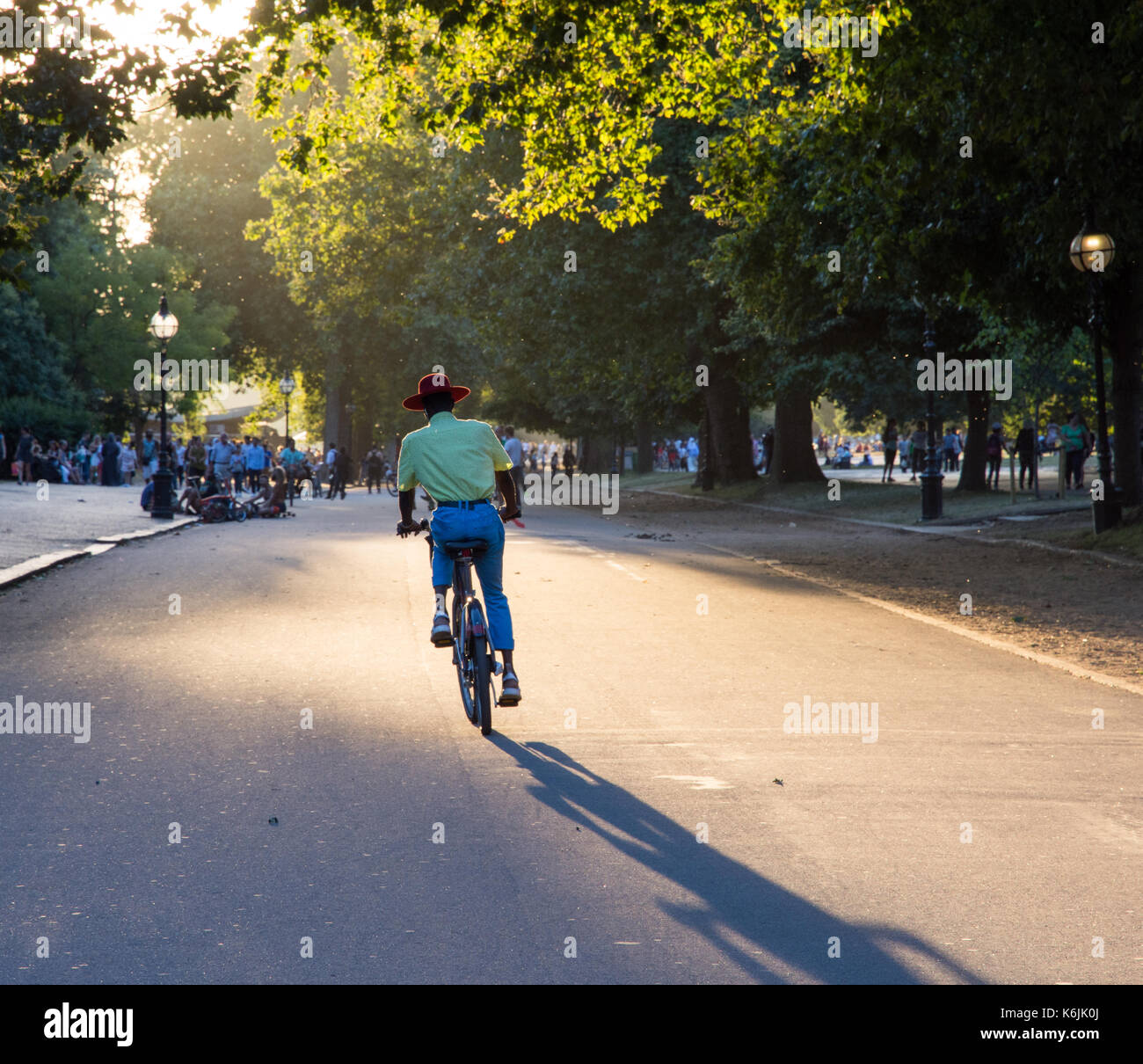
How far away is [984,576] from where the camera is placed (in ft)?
58.4

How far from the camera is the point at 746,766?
23.9 feet

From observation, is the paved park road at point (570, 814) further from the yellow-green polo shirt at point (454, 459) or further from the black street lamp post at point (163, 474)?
the black street lamp post at point (163, 474)

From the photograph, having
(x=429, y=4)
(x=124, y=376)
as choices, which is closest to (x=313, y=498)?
(x=124, y=376)

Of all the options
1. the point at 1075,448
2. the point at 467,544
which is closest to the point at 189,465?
the point at 1075,448

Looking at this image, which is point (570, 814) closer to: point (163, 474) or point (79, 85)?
point (79, 85)

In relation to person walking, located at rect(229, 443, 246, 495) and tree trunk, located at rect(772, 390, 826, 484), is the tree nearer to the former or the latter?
tree trunk, located at rect(772, 390, 826, 484)

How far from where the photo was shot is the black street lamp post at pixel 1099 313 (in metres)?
17.7

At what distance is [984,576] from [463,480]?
11.0 metres

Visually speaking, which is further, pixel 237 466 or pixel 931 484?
pixel 237 466

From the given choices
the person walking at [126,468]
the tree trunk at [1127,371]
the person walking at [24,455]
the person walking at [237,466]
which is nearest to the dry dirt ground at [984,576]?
the tree trunk at [1127,371]

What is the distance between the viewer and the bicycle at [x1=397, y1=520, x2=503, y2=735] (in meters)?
8.12

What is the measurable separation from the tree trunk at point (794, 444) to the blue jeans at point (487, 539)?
3160cm

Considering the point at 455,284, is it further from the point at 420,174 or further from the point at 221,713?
the point at 221,713

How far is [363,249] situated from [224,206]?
27309 millimetres
